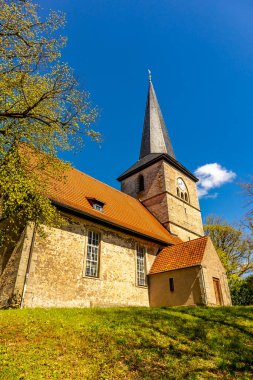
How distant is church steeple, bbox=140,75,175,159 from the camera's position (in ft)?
84.8

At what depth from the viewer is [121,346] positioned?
20.6 ft

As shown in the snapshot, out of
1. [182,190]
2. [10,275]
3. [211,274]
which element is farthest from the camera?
[182,190]

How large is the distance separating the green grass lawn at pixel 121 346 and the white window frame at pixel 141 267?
6.13 meters

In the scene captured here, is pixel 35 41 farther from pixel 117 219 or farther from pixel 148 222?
pixel 148 222

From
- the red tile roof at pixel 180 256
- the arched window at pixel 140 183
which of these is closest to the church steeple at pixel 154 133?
the arched window at pixel 140 183

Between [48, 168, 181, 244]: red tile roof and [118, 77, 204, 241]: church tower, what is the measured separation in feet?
3.82

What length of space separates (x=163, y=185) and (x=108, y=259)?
9.88m

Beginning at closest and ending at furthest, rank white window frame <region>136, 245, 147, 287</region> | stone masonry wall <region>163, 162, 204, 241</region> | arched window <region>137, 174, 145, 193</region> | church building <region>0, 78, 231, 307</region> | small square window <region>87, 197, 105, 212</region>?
church building <region>0, 78, 231, 307</region>, small square window <region>87, 197, 105, 212</region>, white window frame <region>136, 245, 147, 287</region>, stone masonry wall <region>163, 162, 204, 241</region>, arched window <region>137, 174, 145, 193</region>

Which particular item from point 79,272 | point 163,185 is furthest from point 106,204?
point 163,185

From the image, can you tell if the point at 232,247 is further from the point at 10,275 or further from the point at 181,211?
the point at 10,275

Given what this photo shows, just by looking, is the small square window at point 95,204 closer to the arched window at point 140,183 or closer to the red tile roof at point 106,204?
the red tile roof at point 106,204

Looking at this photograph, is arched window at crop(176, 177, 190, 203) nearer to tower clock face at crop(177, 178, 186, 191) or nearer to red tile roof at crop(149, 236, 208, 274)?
tower clock face at crop(177, 178, 186, 191)

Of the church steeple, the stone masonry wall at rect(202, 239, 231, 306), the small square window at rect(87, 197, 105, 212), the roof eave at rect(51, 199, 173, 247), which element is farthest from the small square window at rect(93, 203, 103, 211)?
the church steeple

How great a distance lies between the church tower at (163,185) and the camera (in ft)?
69.9
